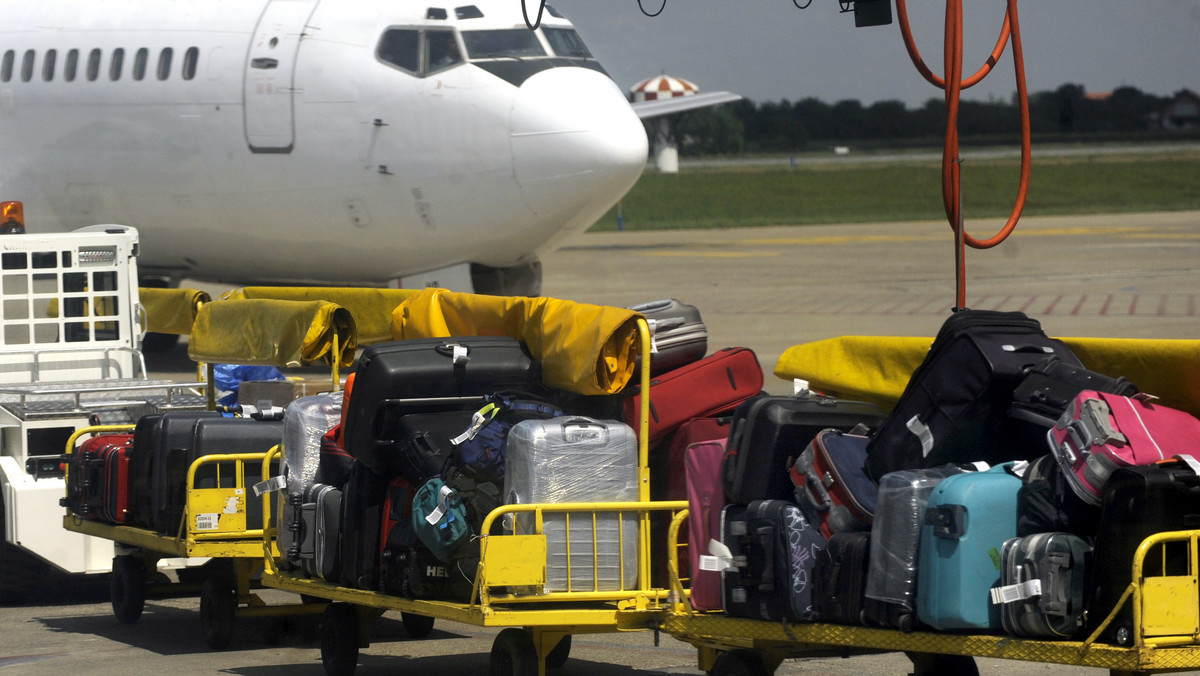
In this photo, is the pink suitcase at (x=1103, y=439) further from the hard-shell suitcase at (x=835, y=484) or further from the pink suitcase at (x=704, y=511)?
the pink suitcase at (x=704, y=511)

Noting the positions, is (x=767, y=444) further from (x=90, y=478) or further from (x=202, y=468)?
(x=90, y=478)

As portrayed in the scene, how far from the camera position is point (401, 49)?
1478 cm

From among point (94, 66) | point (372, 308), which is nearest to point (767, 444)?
point (372, 308)

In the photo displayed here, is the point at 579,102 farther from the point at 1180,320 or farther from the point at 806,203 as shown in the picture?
the point at 806,203

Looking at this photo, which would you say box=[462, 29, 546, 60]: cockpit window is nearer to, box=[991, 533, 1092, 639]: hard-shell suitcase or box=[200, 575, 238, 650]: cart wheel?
box=[200, 575, 238, 650]: cart wheel

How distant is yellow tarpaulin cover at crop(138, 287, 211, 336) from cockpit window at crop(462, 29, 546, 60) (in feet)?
14.5

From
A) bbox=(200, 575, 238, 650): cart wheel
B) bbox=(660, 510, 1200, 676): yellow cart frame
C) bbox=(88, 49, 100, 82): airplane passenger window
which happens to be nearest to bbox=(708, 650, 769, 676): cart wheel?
bbox=(660, 510, 1200, 676): yellow cart frame

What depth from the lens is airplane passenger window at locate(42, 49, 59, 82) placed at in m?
16.8

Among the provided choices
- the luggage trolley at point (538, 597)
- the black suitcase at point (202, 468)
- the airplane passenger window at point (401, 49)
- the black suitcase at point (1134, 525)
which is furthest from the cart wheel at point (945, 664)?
the airplane passenger window at point (401, 49)

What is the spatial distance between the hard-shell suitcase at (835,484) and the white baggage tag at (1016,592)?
1.90 feet

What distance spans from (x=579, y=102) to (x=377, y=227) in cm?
234

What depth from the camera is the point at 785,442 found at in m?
5.37

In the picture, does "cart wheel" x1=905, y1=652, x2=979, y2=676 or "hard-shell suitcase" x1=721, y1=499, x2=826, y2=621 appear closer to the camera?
"hard-shell suitcase" x1=721, y1=499, x2=826, y2=621

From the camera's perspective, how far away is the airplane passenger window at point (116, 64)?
1620 cm
